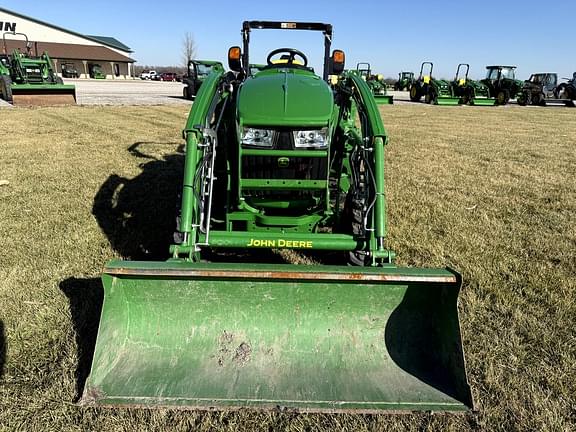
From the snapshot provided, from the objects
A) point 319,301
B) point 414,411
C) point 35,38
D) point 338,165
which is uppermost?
point 35,38

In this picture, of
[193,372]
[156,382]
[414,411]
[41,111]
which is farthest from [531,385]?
[41,111]

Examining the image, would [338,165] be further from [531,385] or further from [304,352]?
[531,385]

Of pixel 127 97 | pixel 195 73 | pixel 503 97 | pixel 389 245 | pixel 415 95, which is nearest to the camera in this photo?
pixel 389 245

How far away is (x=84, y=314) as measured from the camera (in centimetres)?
313

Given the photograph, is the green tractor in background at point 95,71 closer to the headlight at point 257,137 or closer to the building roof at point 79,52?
the building roof at point 79,52

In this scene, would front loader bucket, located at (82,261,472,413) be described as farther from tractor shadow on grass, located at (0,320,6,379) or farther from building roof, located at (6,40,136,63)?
building roof, located at (6,40,136,63)

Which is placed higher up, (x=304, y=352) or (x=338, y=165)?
(x=338, y=165)

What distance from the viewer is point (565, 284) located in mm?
3740

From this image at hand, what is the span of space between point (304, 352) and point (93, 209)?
3.67 m

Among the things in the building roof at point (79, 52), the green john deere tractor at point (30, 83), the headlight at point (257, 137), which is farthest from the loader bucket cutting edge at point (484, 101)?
the building roof at point (79, 52)

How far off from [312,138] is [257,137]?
1.35 ft

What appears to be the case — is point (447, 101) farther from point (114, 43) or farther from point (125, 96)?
point (114, 43)

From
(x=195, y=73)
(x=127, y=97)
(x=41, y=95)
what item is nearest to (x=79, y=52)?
(x=127, y=97)

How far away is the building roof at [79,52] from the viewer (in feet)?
185
